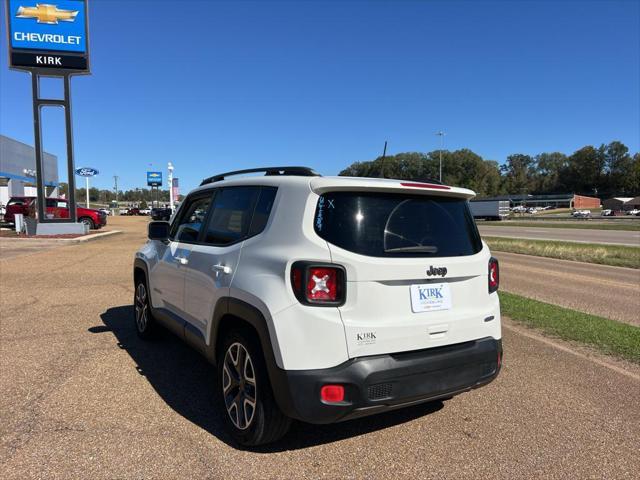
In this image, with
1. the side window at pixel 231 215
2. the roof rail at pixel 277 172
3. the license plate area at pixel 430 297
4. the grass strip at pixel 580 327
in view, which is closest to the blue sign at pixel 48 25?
the roof rail at pixel 277 172

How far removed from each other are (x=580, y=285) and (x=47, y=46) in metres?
23.8

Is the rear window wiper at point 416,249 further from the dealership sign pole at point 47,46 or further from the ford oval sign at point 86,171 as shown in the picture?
the ford oval sign at point 86,171

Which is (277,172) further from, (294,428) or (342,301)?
(294,428)

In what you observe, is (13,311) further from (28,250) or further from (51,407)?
(28,250)

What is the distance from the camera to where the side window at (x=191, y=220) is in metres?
4.18

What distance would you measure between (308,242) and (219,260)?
96cm

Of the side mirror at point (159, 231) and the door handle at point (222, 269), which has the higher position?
the side mirror at point (159, 231)

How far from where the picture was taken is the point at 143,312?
551 centimetres

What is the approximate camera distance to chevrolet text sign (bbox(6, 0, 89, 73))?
21297mm

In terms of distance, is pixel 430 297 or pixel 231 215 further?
pixel 231 215

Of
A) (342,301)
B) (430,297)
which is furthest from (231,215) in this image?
(430,297)

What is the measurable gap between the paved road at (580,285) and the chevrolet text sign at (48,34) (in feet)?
69.1

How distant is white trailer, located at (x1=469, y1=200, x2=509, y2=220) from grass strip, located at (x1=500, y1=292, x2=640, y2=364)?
66.7 metres

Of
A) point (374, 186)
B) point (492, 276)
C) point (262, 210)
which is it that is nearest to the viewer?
point (374, 186)
